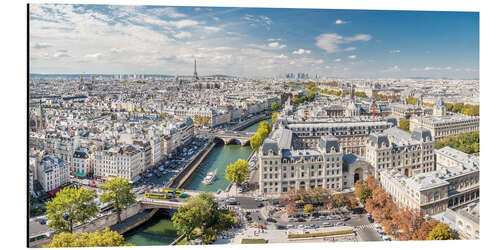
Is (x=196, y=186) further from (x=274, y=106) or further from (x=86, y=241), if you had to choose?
(x=274, y=106)

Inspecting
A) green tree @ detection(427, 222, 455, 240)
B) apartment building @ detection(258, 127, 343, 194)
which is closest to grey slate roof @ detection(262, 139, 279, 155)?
apartment building @ detection(258, 127, 343, 194)

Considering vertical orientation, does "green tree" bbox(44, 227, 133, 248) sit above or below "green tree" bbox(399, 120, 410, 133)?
below

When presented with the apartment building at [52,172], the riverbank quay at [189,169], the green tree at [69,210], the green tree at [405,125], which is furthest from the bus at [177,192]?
the green tree at [405,125]

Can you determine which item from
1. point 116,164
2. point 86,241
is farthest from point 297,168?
point 86,241

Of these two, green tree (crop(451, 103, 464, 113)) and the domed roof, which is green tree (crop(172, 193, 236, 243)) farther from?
the domed roof

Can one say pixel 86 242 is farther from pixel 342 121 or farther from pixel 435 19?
pixel 342 121

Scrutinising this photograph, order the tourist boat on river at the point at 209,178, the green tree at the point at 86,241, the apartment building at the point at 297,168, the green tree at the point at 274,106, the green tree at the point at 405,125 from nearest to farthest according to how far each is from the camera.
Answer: the green tree at the point at 86,241 < the apartment building at the point at 297,168 < the tourist boat on river at the point at 209,178 < the green tree at the point at 405,125 < the green tree at the point at 274,106

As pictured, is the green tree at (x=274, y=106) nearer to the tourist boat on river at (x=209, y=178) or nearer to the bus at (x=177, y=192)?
the tourist boat on river at (x=209, y=178)
